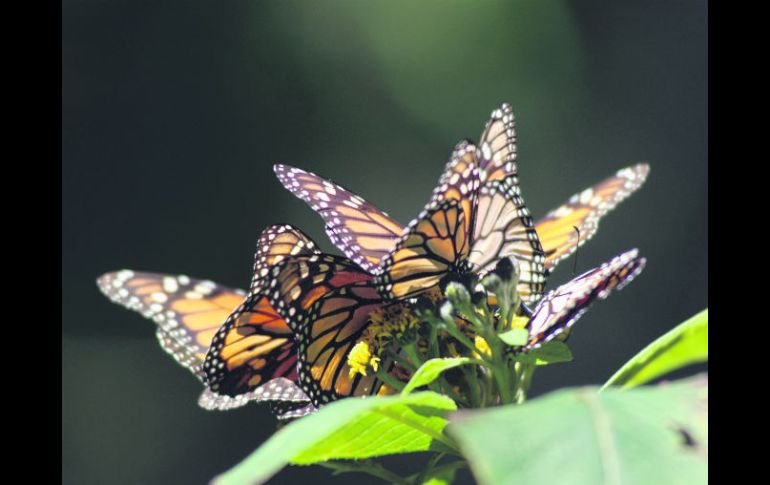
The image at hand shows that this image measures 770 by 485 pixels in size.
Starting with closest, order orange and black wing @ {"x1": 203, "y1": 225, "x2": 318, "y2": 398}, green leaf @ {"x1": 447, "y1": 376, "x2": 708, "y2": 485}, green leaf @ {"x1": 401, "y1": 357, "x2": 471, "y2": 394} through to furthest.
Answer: green leaf @ {"x1": 447, "y1": 376, "x2": 708, "y2": 485} < green leaf @ {"x1": 401, "y1": 357, "x2": 471, "y2": 394} < orange and black wing @ {"x1": 203, "y1": 225, "x2": 318, "y2": 398}

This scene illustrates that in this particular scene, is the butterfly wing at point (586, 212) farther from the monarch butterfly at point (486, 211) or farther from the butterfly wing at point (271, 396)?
the butterfly wing at point (271, 396)

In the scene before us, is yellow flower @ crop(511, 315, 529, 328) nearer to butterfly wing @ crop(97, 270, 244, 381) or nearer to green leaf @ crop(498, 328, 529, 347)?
green leaf @ crop(498, 328, 529, 347)

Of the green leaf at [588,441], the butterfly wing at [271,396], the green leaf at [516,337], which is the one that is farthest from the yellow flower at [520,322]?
the green leaf at [588,441]

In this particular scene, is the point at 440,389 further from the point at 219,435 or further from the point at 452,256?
the point at 219,435

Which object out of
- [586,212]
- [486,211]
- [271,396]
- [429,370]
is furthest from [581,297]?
[586,212]

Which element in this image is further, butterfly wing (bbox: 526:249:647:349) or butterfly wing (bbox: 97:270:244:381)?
butterfly wing (bbox: 97:270:244:381)

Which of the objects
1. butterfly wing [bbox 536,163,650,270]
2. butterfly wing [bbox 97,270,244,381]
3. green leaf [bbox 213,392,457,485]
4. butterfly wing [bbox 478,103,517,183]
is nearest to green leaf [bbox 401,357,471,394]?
green leaf [bbox 213,392,457,485]
